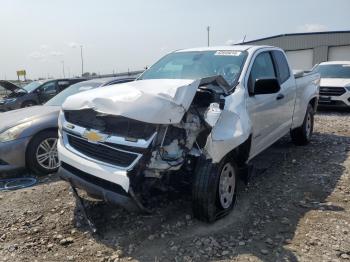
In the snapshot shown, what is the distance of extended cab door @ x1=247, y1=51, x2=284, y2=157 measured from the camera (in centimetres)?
473

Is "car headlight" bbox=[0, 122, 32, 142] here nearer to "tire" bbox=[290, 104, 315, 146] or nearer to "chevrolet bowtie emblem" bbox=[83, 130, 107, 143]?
"chevrolet bowtie emblem" bbox=[83, 130, 107, 143]

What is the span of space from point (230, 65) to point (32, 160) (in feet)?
10.7

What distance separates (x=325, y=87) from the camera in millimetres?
12008

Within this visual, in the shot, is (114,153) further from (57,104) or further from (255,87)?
(57,104)

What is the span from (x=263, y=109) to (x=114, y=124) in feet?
6.96

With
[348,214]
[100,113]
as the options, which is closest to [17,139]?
[100,113]

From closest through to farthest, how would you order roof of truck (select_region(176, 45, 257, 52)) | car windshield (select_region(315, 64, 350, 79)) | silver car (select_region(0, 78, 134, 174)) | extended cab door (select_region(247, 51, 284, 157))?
extended cab door (select_region(247, 51, 284, 157)), roof of truck (select_region(176, 45, 257, 52)), silver car (select_region(0, 78, 134, 174)), car windshield (select_region(315, 64, 350, 79))

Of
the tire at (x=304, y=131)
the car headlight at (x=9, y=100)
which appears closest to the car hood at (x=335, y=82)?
the tire at (x=304, y=131)

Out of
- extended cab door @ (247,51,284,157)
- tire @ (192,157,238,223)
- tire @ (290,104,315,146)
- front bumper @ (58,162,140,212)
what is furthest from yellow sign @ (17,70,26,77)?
tire @ (192,157,238,223)

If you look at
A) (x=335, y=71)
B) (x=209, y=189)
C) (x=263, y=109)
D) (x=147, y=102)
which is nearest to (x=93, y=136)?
(x=147, y=102)

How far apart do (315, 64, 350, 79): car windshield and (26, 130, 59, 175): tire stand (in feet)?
33.6

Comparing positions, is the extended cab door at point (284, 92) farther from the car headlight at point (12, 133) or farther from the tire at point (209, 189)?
the car headlight at point (12, 133)

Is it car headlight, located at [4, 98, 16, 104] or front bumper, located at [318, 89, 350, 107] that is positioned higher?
front bumper, located at [318, 89, 350, 107]

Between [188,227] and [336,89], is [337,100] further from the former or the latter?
[188,227]
